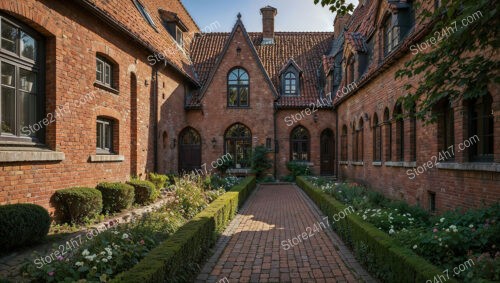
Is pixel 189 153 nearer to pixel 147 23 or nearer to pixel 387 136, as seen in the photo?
pixel 147 23

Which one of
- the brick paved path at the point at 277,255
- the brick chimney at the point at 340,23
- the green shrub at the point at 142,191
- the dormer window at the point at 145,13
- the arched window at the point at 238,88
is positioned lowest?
the brick paved path at the point at 277,255

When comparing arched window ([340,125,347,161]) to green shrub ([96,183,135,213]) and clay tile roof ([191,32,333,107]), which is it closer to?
clay tile roof ([191,32,333,107])

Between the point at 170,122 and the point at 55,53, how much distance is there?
9.95m

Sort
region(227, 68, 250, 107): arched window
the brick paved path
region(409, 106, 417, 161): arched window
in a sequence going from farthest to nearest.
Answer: region(227, 68, 250, 107): arched window → region(409, 106, 417, 161): arched window → the brick paved path

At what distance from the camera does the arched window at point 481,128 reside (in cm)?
725

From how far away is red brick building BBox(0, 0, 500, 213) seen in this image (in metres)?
7.90

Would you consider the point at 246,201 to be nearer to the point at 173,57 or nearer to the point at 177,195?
the point at 177,195

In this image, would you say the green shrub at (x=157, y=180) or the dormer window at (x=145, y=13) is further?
the dormer window at (x=145, y=13)

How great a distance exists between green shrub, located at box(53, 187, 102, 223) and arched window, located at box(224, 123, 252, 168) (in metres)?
13.1

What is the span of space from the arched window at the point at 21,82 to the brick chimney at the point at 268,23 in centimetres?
1886

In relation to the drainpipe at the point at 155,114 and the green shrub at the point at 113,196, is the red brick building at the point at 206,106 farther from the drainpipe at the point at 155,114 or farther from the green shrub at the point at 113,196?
the green shrub at the point at 113,196

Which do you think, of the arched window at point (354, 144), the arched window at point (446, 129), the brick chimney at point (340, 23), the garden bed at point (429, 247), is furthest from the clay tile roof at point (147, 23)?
the brick chimney at point (340, 23)

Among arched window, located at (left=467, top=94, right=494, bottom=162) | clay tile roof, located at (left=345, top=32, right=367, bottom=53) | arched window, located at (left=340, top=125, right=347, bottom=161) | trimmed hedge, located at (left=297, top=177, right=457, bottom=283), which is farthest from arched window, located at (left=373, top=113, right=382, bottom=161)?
trimmed hedge, located at (left=297, top=177, right=457, bottom=283)

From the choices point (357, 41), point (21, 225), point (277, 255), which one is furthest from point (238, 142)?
point (21, 225)
